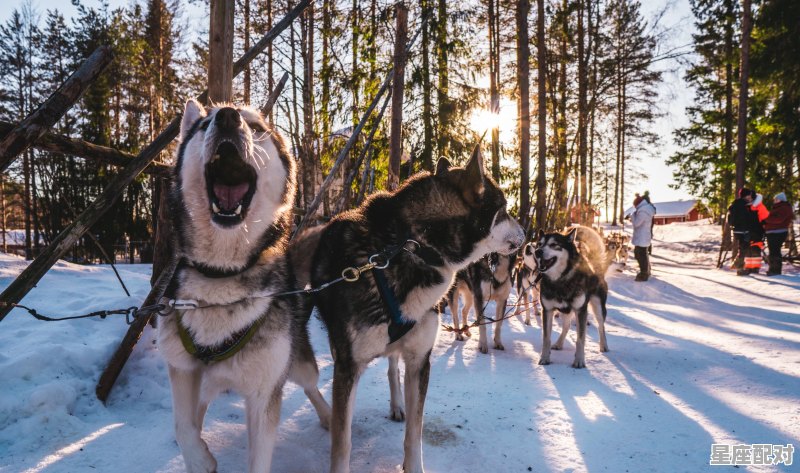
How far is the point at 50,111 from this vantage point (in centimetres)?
212

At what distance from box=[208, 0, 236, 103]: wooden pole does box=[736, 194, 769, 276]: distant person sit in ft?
47.9

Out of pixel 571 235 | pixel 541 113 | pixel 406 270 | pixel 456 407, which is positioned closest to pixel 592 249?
pixel 571 235

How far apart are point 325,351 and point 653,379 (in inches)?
143

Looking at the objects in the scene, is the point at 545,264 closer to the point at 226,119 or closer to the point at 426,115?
the point at 226,119

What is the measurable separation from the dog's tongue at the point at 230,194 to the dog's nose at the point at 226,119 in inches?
10.8

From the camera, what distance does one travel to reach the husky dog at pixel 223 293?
1.85 m

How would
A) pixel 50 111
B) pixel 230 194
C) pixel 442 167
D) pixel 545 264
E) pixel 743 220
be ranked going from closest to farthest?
pixel 230 194
pixel 50 111
pixel 442 167
pixel 545 264
pixel 743 220

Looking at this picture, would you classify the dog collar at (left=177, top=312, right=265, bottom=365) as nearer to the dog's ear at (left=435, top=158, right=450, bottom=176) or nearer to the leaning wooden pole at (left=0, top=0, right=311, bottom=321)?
the leaning wooden pole at (left=0, top=0, right=311, bottom=321)

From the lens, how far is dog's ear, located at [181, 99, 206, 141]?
214 cm

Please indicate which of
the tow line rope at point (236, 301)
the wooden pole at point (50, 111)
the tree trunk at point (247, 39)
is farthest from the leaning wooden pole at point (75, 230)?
the tree trunk at point (247, 39)

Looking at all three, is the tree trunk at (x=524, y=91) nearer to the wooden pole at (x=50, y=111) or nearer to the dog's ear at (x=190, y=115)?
the dog's ear at (x=190, y=115)

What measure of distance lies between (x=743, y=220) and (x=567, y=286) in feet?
36.2

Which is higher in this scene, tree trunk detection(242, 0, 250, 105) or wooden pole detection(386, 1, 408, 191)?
tree trunk detection(242, 0, 250, 105)

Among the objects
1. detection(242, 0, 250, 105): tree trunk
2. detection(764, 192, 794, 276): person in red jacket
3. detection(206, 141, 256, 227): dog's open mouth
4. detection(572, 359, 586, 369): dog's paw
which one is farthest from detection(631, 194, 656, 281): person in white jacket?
detection(206, 141, 256, 227): dog's open mouth
